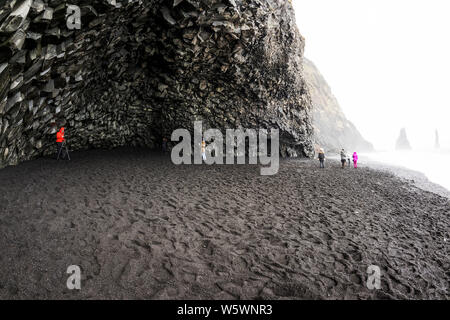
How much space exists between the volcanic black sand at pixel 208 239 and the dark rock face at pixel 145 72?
4.64 metres

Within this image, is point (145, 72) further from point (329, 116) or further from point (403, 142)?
point (403, 142)

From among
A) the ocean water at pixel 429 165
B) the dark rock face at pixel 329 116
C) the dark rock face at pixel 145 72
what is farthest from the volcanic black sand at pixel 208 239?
the dark rock face at pixel 329 116

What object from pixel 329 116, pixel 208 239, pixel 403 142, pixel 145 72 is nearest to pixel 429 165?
pixel 329 116

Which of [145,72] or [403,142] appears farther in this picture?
[403,142]

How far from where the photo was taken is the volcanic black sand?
529 cm

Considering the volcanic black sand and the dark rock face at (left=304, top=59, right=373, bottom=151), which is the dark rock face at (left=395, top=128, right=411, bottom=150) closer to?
the dark rock face at (left=304, top=59, right=373, bottom=151)

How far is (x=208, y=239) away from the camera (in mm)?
7367

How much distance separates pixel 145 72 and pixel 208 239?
62.2 ft

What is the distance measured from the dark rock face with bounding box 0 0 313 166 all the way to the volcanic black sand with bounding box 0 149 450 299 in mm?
4644

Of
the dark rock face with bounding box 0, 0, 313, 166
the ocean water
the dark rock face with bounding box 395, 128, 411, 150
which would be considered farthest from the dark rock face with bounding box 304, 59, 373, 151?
the dark rock face with bounding box 395, 128, 411, 150

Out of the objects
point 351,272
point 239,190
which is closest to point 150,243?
point 351,272

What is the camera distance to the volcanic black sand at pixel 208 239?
17.3ft
